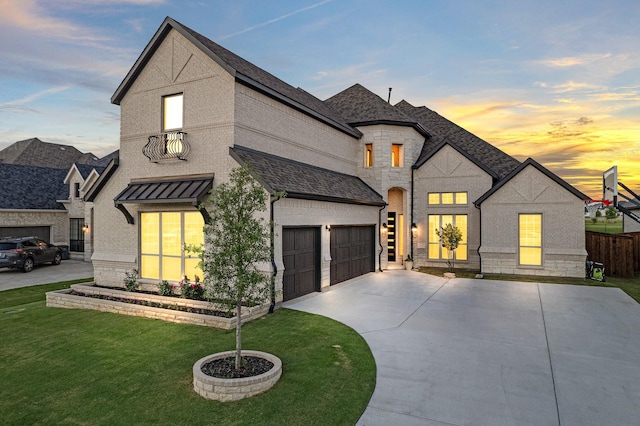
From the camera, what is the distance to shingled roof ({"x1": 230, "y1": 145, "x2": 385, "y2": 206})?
1092 centimetres

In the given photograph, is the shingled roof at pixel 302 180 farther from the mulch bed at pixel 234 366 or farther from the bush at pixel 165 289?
the bush at pixel 165 289

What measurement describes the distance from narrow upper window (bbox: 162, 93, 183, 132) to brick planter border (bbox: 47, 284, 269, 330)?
6.01 m

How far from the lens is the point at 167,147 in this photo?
11938 mm

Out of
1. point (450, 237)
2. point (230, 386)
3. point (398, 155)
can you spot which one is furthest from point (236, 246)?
point (398, 155)

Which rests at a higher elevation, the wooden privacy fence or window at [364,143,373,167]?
window at [364,143,373,167]

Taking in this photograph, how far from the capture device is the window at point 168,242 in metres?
11.7

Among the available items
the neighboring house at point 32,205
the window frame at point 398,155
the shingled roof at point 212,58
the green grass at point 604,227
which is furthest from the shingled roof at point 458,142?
the green grass at point 604,227

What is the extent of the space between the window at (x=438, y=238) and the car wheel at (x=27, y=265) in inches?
930

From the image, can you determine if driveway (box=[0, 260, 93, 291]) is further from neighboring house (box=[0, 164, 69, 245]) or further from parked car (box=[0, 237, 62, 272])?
neighboring house (box=[0, 164, 69, 245])

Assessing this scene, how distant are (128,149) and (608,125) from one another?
26.1m

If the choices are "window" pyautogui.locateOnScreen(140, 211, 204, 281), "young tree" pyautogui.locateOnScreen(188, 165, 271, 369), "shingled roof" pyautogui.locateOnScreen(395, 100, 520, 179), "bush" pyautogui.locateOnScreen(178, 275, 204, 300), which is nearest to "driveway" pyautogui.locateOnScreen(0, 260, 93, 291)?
"window" pyautogui.locateOnScreen(140, 211, 204, 281)

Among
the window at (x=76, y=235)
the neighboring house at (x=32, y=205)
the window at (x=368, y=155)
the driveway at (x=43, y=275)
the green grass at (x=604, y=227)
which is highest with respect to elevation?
the window at (x=368, y=155)

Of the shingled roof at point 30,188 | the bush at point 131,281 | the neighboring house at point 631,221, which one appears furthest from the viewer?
the neighboring house at point 631,221

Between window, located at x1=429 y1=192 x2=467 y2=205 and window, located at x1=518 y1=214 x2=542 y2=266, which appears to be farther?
window, located at x1=429 y1=192 x2=467 y2=205
